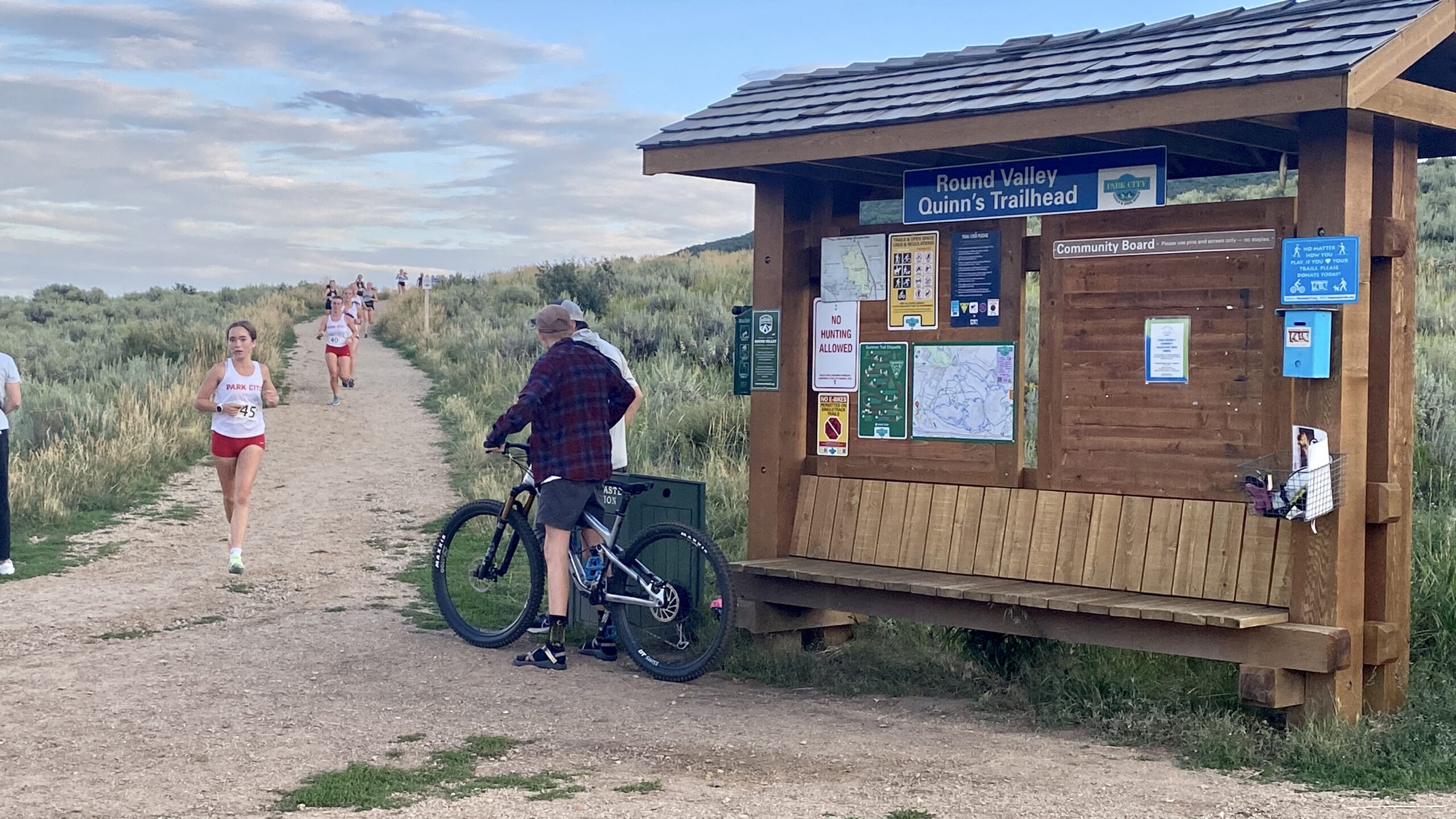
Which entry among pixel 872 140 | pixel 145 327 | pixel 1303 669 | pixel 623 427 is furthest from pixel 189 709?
pixel 145 327

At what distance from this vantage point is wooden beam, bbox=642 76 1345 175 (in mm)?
6188

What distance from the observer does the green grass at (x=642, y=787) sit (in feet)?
18.4

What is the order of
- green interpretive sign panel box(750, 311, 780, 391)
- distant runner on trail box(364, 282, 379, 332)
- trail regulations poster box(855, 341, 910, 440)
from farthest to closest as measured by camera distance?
1. distant runner on trail box(364, 282, 379, 332)
2. green interpretive sign panel box(750, 311, 780, 391)
3. trail regulations poster box(855, 341, 910, 440)

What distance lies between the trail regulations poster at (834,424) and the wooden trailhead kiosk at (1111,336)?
0.02 m

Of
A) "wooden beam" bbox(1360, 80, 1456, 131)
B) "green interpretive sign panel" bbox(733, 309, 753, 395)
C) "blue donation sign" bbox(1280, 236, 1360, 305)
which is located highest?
"wooden beam" bbox(1360, 80, 1456, 131)

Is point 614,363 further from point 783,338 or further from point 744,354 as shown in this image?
point 783,338

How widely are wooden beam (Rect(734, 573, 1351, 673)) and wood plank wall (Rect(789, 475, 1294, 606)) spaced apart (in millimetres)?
278

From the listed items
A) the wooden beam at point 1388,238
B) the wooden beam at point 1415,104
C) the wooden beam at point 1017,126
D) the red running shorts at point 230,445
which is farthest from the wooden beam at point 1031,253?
the red running shorts at point 230,445

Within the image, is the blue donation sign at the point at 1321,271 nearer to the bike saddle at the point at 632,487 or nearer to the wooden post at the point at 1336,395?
the wooden post at the point at 1336,395

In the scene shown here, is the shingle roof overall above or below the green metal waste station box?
above

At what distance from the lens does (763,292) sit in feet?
27.7

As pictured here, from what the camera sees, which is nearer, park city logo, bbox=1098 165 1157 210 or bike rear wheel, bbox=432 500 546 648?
park city logo, bbox=1098 165 1157 210

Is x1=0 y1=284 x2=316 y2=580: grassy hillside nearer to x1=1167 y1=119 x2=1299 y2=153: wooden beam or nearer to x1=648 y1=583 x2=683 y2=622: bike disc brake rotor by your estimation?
x1=648 y1=583 x2=683 y2=622: bike disc brake rotor

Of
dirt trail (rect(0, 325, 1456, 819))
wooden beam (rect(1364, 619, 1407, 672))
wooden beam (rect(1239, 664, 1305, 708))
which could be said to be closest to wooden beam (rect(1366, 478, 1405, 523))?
wooden beam (rect(1364, 619, 1407, 672))
